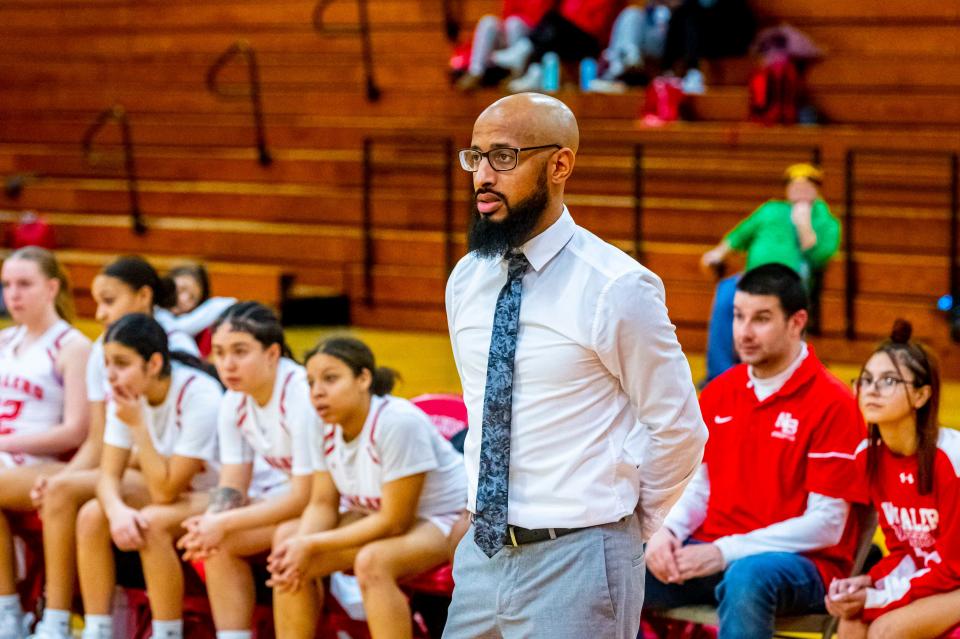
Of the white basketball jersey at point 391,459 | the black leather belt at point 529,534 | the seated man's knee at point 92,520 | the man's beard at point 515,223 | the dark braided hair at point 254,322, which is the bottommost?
the seated man's knee at point 92,520

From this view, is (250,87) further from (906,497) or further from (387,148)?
(906,497)

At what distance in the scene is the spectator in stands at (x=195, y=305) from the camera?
6082 millimetres

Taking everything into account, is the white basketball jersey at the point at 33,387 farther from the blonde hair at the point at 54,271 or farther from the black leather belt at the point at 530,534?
the black leather belt at the point at 530,534

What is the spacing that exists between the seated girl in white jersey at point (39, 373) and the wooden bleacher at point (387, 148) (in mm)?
5212

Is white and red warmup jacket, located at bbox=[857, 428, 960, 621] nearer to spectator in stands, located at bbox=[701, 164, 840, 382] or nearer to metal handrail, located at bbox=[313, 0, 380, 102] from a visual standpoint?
spectator in stands, located at bbox=[701, 164, 840, 382]

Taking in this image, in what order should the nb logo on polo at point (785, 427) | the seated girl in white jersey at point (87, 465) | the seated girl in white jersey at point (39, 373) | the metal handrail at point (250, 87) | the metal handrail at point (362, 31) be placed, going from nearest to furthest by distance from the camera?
the nb logo on polo at point (785, 427) → the seated girl in white jersey at point (87, 465) → the seated girl in white jersey at point (39, 373) → the metal handrail at point (250, 87) → the metal handrail at point (362, 31)

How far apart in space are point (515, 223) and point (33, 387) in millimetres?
3111

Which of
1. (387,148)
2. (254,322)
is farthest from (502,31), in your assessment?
(254,322)

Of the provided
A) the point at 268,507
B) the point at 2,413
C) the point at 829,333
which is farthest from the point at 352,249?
the point at 268,507

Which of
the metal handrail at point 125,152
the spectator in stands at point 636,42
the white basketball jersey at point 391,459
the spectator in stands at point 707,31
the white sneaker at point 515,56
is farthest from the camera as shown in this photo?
the metal handrail at point 125,152

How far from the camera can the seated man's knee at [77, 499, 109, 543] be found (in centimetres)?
476

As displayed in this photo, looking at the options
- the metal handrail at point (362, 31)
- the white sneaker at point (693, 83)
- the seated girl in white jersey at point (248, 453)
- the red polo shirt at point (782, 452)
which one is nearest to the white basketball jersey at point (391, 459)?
the seated girl in white jersey at point (248, 453)

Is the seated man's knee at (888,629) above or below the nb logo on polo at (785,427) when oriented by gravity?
below

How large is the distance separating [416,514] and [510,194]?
1786 mm
